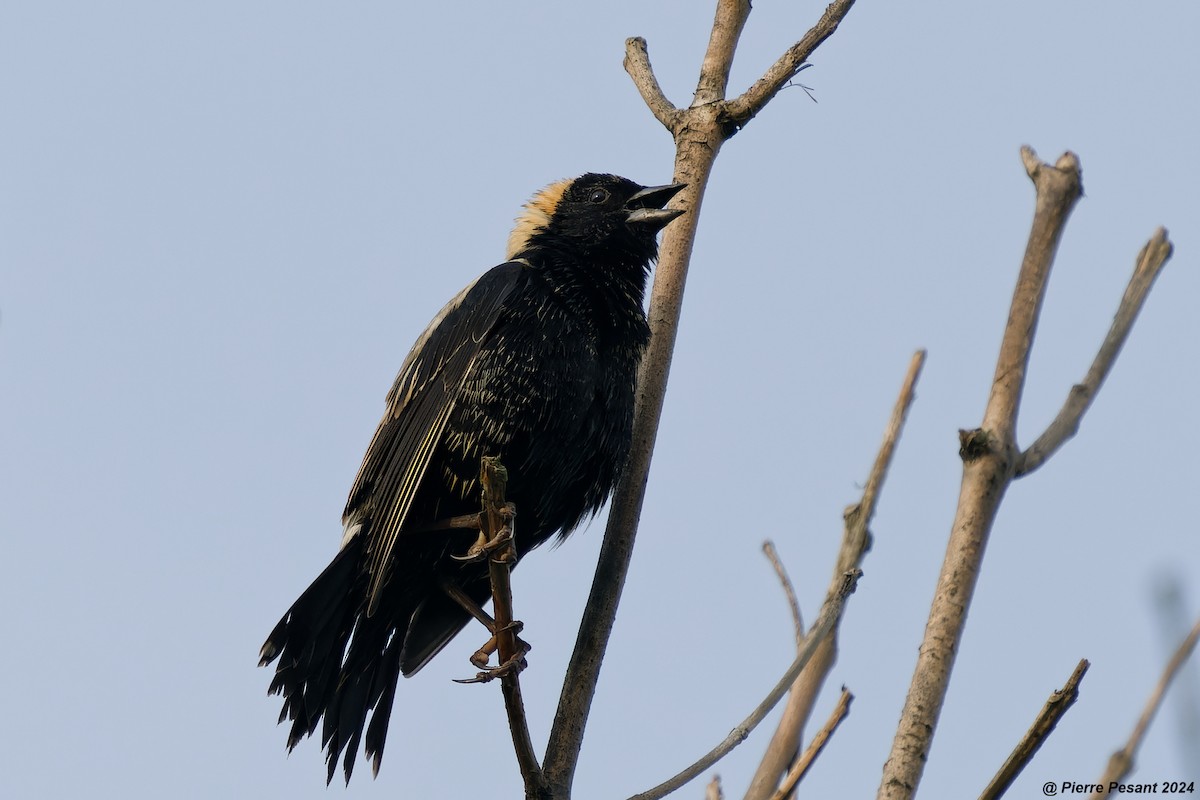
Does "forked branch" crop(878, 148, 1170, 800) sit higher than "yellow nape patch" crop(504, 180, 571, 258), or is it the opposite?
"yellow nape patch" crop(504, 180, 571, 258)

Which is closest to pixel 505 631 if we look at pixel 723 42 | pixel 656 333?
pixel 656 333

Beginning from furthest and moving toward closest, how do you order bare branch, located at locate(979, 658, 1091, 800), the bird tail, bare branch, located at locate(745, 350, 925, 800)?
the bird tail → bare branch, located at locate(745, 350, 925, 800) → bare branch, located at locate(979, 658, 1091, 800)

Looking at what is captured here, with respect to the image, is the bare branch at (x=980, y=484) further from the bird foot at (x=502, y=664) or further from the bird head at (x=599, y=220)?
the bird head at (x=599, y=220)

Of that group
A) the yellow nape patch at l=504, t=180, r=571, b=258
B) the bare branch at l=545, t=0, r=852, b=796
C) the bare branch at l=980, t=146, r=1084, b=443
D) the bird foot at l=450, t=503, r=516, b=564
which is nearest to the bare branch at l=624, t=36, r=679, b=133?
the bare branch at l=545, t=0, r=852, b=796

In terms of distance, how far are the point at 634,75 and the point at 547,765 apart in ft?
9.94

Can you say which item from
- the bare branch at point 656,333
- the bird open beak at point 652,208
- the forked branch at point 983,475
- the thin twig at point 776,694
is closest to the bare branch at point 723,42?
the bare branch at point 656,333

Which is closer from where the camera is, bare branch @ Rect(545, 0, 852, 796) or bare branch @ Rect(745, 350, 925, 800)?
bare branch @ Rect(745, 350, 925, 800)

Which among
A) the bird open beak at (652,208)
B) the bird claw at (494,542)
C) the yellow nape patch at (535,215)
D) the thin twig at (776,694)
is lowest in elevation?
the thin twig at (776,694)

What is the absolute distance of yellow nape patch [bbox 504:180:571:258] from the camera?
586 centimetres

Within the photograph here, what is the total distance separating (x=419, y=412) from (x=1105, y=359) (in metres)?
3.15

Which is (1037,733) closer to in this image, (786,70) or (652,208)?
(786,70)

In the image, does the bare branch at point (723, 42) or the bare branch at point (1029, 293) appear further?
the bare branch at point (723, 42)

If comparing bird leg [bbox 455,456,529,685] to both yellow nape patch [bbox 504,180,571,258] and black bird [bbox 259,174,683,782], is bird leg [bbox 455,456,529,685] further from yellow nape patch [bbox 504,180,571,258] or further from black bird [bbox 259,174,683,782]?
yellow nape patch [bbox 504,180,571,258]

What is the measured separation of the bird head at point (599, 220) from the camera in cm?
535
